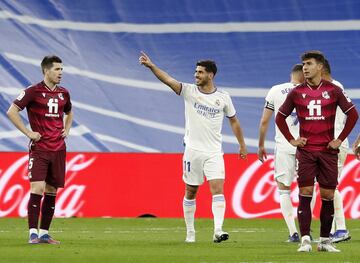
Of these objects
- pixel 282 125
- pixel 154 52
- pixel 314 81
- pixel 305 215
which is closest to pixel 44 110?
pixel 282 125

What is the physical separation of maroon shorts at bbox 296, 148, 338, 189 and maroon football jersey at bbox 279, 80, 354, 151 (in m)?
0.08

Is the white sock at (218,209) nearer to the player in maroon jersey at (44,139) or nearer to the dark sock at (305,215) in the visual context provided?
the player in maroon jersey at (44,139)

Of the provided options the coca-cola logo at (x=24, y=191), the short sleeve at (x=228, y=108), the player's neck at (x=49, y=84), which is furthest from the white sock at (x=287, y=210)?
the coca-cola logo at (x=24, y=191)

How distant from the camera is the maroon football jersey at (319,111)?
40.9 feet

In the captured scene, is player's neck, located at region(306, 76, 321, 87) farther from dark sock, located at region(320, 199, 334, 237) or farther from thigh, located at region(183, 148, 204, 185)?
thigh, located at region(183, 148, 204, 185)

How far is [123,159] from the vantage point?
2136cm

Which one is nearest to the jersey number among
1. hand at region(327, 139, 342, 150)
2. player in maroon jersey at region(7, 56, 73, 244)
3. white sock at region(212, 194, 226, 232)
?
player in maroon jersey at region(7, 56, 73, 244)

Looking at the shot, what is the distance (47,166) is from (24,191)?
21.6 ft

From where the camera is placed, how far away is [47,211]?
14188 mm

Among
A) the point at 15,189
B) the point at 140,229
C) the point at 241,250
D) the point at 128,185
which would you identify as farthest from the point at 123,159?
the point at 241,250

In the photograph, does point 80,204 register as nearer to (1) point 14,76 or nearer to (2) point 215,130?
(1) point 14,76

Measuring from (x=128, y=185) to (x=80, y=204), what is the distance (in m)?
0.93

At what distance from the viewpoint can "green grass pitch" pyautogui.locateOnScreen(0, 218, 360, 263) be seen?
38.6 ft

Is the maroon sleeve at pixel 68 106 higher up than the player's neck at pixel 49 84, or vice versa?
the player's neck at pixel 49 84
